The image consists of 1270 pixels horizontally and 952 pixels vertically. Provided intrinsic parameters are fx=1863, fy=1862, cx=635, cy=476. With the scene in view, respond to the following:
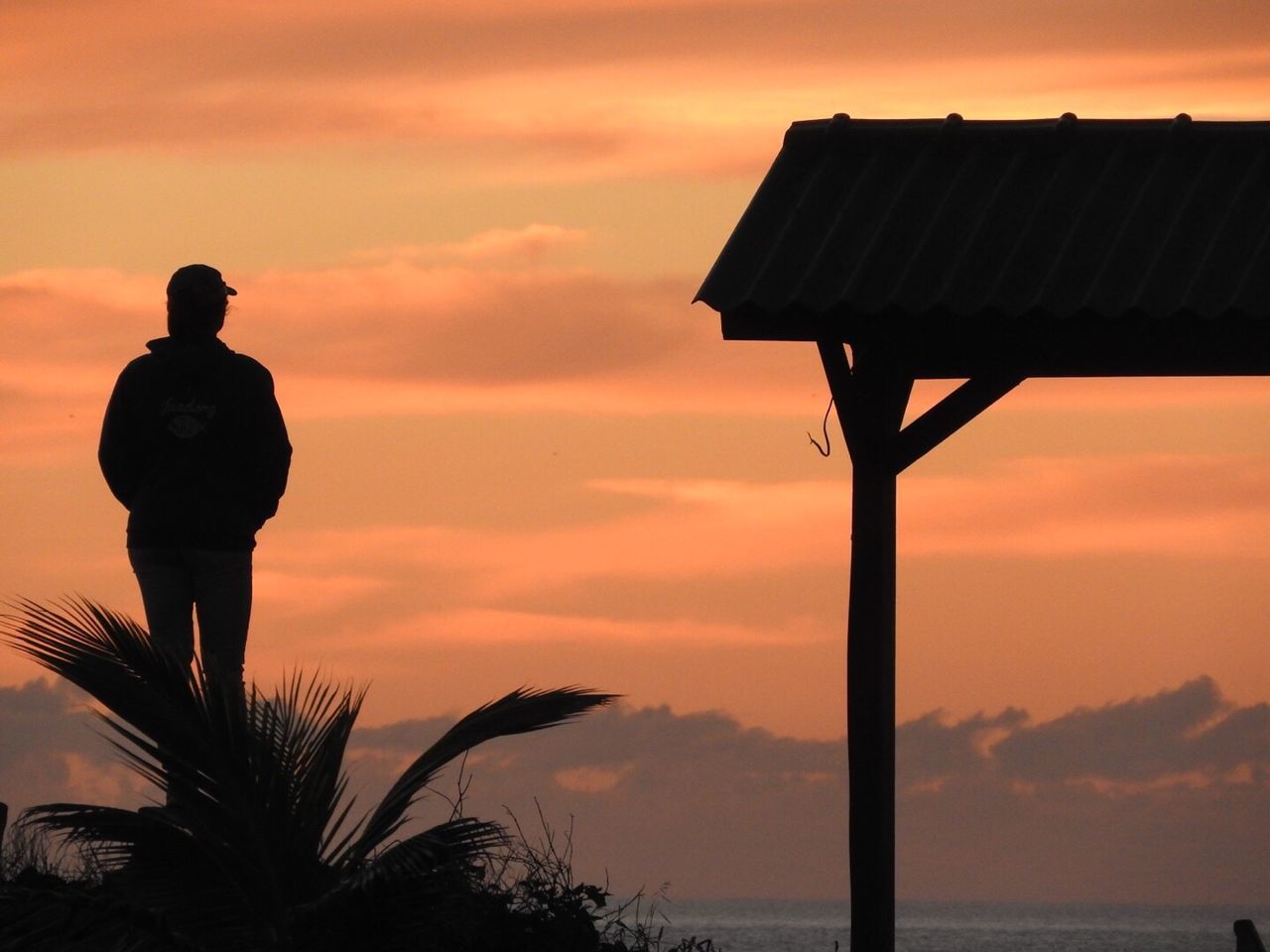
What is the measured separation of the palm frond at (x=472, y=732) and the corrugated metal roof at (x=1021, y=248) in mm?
2518

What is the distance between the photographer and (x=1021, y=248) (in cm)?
881

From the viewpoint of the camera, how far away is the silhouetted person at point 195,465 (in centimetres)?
750

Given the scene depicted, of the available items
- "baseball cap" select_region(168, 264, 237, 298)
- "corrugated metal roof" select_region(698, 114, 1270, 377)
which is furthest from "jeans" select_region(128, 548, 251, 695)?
Answer: "corrugated metal roof" select_region(698, 114, 1270, 377)

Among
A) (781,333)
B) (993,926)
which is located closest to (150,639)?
(781,333)

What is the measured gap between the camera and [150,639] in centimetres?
667

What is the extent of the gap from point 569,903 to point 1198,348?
3918 mm

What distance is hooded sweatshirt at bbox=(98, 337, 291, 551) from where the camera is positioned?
749cm

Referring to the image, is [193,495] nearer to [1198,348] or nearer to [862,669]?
[862,669]

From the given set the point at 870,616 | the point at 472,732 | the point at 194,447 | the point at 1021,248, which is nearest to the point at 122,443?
the point at 194,447

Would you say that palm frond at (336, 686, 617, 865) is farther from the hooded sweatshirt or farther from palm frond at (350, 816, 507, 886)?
the hooded sweatshirt

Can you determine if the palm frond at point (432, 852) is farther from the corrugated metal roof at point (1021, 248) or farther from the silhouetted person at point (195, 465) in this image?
the corrugated metal roof at point (1021, 248)

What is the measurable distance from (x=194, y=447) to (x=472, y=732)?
1.70 m

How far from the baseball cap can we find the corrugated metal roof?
233 centimetres

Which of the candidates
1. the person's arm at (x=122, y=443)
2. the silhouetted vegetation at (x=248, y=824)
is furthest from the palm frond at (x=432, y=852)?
the person's arm at (x=122, y=443)
